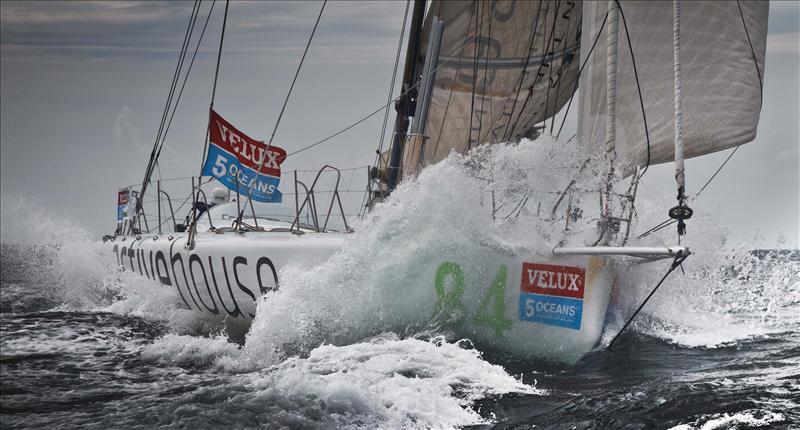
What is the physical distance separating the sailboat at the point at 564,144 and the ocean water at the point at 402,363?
0.86 feet

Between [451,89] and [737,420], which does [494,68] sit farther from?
[737,420]

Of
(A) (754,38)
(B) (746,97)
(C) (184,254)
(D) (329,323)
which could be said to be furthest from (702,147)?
(C) (184,254)

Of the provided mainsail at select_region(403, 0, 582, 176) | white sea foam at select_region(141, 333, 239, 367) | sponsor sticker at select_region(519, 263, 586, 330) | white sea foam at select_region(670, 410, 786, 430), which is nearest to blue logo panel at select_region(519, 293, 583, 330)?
sponsor sticker at select_region(519, 263, 586, 330)

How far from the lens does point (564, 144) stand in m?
6.49

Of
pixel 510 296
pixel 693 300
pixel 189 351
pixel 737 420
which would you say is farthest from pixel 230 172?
pixel 737 420

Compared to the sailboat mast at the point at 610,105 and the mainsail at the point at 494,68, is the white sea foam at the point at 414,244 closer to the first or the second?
the sailboat mast at the point at 610,105

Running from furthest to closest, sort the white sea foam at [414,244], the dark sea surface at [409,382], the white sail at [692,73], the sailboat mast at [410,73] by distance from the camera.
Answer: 1. the sailboat mast at [410,73]
2. the white sail at [692,73]
3. the white sea foam at [414,244]
4. the dark sea surface at [409,382]

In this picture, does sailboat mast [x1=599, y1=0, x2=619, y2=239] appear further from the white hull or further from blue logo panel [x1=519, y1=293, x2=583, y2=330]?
blue logo panel [x1=519, y1=293, x2=583, y2=330]

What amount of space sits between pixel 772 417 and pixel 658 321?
4507 millimetres

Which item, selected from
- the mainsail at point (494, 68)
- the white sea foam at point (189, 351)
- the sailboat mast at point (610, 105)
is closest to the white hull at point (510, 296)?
the sailboat mast at point (610, 105)

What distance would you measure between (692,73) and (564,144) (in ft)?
7.51

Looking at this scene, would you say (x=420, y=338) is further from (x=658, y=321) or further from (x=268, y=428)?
(x=658, y=321)

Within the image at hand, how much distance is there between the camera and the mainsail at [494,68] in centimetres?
1058

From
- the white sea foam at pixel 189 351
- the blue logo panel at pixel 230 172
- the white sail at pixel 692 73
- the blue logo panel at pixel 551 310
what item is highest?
the white sail at pixel 692 73
